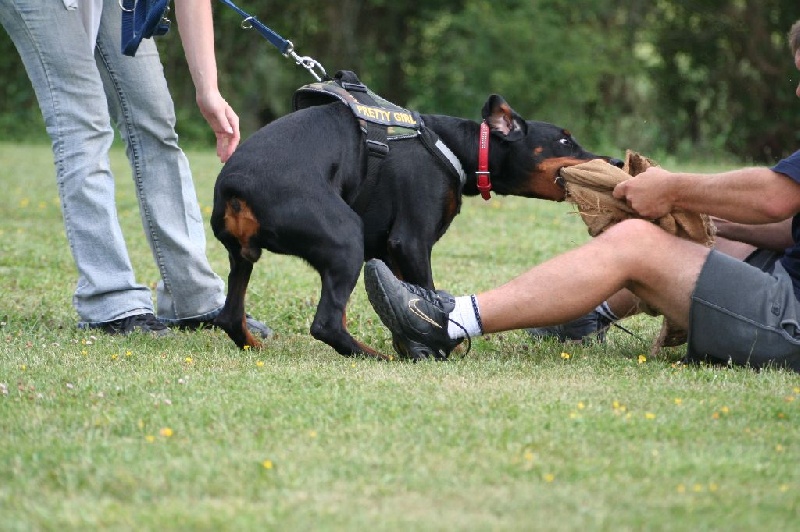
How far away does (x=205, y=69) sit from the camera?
478 cm

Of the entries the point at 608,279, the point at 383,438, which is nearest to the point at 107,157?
the point at 608,279

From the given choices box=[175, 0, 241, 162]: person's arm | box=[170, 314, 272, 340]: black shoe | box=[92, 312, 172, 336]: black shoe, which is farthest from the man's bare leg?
box=[92, 312, 172, 336]: black shoe

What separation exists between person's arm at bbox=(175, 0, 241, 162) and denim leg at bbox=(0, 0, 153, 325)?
43 centimetres

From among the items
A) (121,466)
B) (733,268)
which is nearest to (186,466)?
(121,466)

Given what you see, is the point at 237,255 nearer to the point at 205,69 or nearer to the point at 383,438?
the point at 205,69

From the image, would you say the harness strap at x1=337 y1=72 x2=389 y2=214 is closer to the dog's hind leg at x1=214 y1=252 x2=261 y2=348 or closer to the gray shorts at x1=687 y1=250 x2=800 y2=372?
the dog's hind leg at x1=214 y1=252 x2=261 y2=348

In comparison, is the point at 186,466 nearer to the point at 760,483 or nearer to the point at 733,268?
the point at 760,483

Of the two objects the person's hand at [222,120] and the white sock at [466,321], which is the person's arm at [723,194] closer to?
the white sock at [466,321]

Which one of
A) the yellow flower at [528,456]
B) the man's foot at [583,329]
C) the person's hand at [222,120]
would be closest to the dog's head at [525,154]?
the man's foot at [583,329]

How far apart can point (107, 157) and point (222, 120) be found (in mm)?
694

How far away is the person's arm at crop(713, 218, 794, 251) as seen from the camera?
429 centimetres

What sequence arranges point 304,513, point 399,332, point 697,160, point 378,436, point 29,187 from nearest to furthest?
point 304,513 < point 378,436 < point 399,332 < point 29,187 < point 697,160

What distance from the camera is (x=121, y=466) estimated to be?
9.10 ft

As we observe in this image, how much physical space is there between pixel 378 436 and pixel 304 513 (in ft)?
1.99
